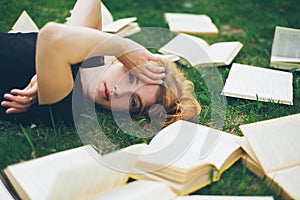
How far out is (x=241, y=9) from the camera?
4008 mm

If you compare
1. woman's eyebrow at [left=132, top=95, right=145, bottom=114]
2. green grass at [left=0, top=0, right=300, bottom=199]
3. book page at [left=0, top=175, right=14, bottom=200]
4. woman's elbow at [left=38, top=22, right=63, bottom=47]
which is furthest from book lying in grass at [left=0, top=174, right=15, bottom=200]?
woman's eyebrow at [left=132, top=95, right=145, bottom=114]

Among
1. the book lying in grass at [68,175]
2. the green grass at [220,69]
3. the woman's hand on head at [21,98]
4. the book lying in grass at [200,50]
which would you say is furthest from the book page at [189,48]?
the book lying in grass at [68,175]

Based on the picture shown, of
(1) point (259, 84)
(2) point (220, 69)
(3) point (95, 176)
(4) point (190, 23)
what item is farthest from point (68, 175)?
(4) point (190, 23)

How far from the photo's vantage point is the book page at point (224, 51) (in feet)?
9.90

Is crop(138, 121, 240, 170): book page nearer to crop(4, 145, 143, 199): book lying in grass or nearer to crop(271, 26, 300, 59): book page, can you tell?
crop(4, 145, 143, 199): book lying in grass

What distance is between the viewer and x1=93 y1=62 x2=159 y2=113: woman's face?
2246 mm

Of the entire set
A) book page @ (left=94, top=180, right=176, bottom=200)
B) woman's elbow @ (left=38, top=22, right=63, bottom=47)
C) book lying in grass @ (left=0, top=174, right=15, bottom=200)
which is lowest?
book page @ (left=94, top=180, right=176, bottom=200)

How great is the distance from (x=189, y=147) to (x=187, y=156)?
0.26ft

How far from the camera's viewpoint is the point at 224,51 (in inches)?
124

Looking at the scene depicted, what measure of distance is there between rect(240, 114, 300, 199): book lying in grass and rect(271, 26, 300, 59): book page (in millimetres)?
942

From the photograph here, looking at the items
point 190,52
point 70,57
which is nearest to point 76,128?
point 70,57

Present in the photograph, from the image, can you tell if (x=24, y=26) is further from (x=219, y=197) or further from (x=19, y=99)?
(x=219, y=197)

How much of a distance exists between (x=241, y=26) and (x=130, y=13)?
896mm

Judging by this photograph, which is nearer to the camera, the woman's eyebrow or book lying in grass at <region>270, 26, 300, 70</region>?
the woman's eyebrow
